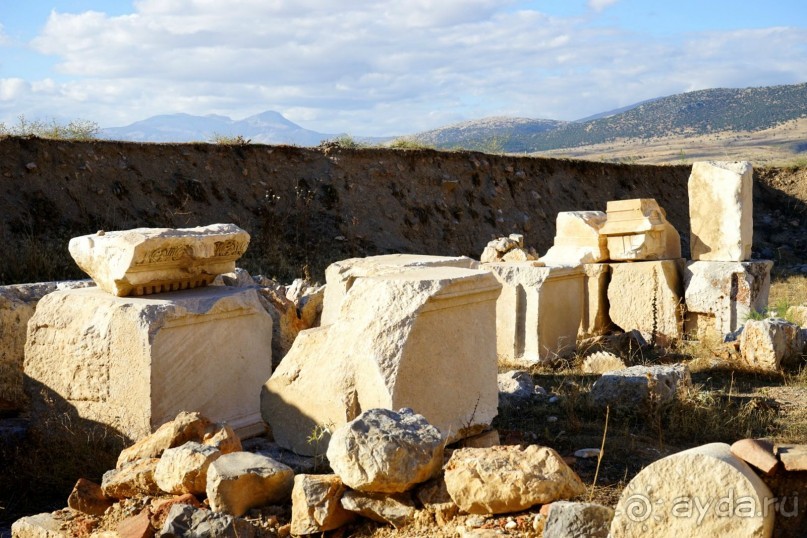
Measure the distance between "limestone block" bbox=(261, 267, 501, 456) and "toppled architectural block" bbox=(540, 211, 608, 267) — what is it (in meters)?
4.18

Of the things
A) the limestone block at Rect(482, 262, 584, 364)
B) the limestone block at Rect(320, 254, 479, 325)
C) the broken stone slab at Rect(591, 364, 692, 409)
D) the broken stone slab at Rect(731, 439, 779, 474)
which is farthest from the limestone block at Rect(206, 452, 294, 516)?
the limestone block at Rect(482, 262, 584, 364)

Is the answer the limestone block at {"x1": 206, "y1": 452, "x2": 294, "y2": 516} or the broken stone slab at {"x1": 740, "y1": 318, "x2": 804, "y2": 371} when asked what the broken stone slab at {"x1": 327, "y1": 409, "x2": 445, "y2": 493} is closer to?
the limestone block at {"x1": 206, "y1": 452, "x2": 294, "y2": 516}

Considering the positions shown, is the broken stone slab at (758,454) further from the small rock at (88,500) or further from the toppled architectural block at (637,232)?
the toppled architectural block at (637,232)

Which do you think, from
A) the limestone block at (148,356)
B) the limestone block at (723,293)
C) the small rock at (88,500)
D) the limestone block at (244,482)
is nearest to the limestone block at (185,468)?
the limestone block at (244,482)

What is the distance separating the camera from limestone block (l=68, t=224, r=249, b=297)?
4.90 m

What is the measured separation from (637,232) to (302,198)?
333 inches

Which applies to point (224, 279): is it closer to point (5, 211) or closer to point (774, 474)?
point (774, 474)

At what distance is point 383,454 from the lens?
133 inches

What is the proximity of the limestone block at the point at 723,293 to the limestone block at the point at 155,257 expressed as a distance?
5074mm

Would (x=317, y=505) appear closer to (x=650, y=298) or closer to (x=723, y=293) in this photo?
(x=650, y=298)

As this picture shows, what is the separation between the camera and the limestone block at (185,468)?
3793 millimetres

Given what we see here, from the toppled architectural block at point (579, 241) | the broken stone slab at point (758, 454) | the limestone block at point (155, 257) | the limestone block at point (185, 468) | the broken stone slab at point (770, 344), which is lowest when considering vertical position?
the broken stone slab at point (770, 344)

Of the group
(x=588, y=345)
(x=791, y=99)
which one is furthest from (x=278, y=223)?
(x=791, y=99)

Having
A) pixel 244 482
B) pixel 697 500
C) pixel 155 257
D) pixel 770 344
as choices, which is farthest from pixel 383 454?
pixel 770 344
